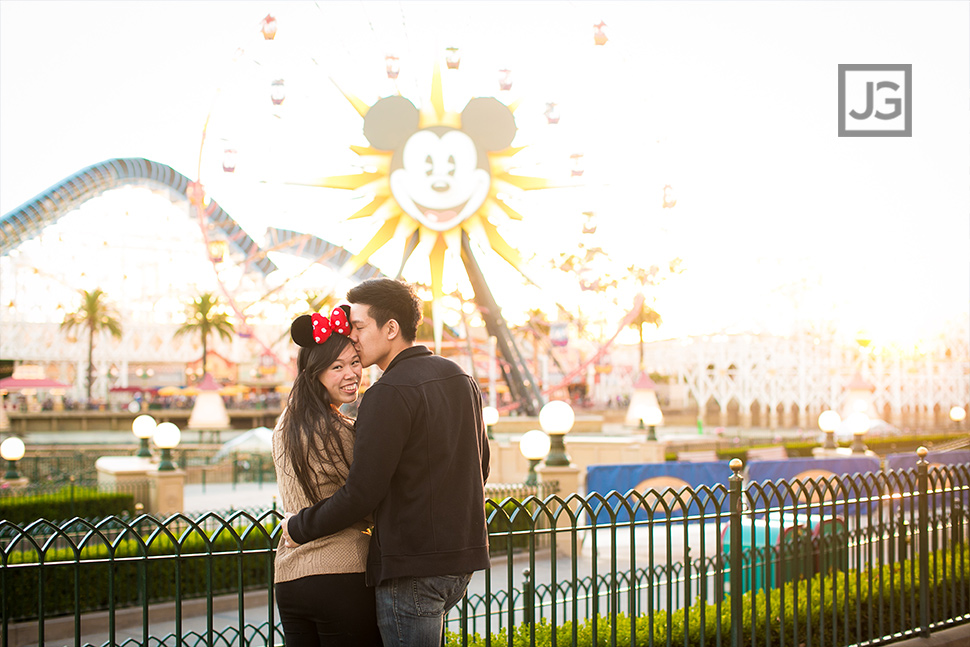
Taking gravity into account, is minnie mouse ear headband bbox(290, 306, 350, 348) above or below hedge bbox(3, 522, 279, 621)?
above

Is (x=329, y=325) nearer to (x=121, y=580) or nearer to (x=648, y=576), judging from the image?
(x=648, y=576)

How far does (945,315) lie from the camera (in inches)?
2596

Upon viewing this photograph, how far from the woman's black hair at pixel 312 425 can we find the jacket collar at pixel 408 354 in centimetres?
17

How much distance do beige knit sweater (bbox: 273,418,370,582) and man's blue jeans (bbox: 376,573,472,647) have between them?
0.42ft

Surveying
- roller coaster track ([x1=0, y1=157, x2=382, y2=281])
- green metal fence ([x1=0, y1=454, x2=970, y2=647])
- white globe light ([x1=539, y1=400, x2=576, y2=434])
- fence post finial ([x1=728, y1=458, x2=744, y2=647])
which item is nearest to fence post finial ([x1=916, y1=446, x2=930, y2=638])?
green metal fence ([x1=0, y1=454, x2=970, y2=647])

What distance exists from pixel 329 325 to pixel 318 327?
0.04 meters

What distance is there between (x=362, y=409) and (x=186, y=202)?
46.6 m

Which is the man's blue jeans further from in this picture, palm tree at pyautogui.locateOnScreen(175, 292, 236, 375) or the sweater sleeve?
palm tree at pyautogui.locateOnScreen(175, 292, 236, 375)

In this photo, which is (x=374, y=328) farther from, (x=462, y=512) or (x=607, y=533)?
(x=607, y=533)

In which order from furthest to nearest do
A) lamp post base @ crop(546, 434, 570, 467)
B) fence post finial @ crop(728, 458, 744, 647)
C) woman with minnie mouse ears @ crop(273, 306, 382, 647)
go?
lamp post base @ crop(546, 434, 570, 467), fence post finial @ crop(728, 458, 744, 647), woman with minnie mouse ears @ crop(273, 306, 382, 647)

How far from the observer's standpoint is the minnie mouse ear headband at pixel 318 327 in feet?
10.4

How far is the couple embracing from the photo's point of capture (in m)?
2.97

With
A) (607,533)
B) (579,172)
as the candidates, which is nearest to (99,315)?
(579,172)

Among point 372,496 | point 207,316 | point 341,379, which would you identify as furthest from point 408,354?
point 207,316
